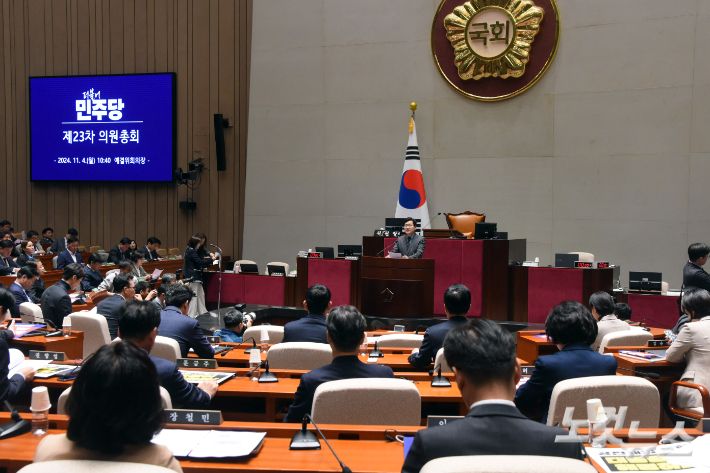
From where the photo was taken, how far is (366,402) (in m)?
2.12

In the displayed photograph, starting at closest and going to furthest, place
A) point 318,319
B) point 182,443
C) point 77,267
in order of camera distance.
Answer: point 182,443 → point 318,319 → point 77,267

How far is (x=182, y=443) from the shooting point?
6.05ft

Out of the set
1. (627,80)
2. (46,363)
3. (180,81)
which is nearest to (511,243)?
(627,80)

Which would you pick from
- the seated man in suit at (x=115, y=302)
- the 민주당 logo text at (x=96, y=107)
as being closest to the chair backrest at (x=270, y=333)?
the seated man in suit at (x=115, y=302)

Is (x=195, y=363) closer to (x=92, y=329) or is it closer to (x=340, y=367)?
(x=340, y=367)

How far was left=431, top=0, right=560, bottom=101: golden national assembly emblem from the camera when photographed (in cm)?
891

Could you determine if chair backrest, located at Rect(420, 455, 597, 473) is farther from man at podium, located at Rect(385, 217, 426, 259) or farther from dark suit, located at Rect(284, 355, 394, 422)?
man at podium, located at Rect(385, 217, 426, 259)

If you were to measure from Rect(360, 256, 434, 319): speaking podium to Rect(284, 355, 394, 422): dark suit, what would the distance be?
13.0 feet

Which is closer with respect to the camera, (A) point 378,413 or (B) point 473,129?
(A) point 378,413

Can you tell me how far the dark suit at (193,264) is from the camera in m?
8.28

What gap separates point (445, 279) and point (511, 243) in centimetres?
98

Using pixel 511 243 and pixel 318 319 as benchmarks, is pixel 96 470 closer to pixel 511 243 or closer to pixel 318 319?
pixel 318 319

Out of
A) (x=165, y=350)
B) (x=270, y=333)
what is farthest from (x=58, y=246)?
(x=165, y=350)

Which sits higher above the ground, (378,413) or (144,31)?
(144,31)
